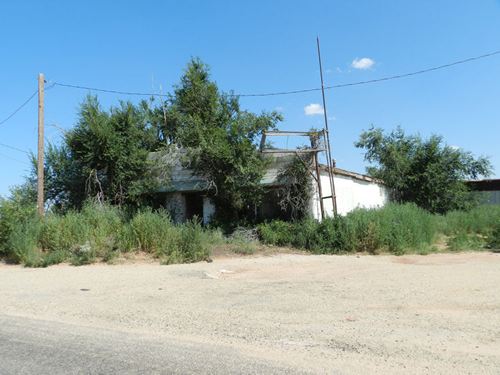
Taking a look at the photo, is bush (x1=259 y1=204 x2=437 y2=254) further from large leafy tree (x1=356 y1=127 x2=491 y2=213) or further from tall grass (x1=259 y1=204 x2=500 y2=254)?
large leafy tree (x1=356 y1=127 x2=491 y2=213)

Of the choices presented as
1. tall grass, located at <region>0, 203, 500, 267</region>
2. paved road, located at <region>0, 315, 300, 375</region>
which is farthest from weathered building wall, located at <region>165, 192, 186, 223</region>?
paved road, located at <region>0, 315, 300, 375</region>

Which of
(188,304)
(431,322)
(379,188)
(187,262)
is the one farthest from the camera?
(379,188)

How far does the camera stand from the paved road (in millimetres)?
5184

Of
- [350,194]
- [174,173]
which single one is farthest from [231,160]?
[350,194]

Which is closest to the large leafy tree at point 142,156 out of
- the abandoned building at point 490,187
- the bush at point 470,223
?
the bush at point 470,223

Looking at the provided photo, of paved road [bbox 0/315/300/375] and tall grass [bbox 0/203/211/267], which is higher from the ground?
tall grass [bbox 0/203/211/267]

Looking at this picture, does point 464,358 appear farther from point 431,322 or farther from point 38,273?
point 38,273

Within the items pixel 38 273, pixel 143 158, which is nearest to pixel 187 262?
Answer: pixel 38 273

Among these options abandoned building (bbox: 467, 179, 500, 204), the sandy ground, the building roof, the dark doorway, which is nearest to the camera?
the sandy ground

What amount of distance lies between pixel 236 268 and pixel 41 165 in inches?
414

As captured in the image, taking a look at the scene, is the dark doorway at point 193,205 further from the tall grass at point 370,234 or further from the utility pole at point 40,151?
the utility pole at point 40,151

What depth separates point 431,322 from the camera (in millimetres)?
6836

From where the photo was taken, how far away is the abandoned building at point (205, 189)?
20.3 metres

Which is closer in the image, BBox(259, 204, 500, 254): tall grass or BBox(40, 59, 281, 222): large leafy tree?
BBox(259, 204, 500, 254): tall grass
